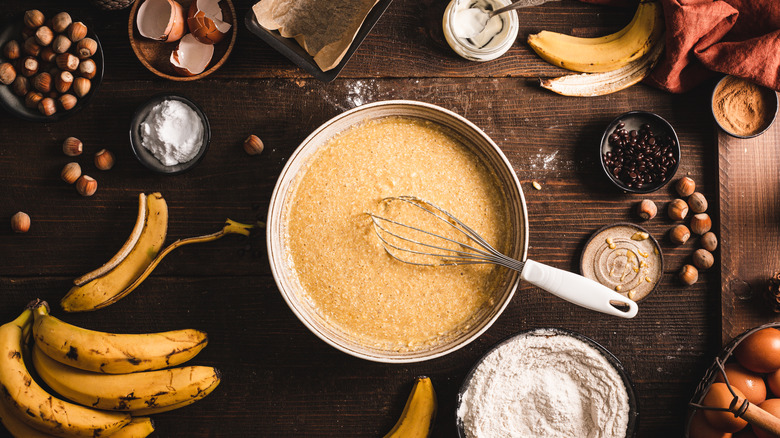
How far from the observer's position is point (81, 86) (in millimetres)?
1395

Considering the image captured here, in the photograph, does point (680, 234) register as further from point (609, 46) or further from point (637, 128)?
point (609, 46)

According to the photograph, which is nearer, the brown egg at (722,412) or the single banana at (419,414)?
the brown egg at (722,412)

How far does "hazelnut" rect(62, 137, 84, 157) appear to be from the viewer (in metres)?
1.43

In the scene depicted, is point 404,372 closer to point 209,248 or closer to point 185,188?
point 209,248

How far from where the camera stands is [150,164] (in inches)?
54.6

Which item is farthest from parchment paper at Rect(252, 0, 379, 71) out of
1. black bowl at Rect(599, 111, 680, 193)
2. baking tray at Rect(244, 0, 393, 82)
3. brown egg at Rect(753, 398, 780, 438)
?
brown egg at Rect(753, 398, 780, 438)

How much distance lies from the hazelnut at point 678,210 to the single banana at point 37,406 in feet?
5.94

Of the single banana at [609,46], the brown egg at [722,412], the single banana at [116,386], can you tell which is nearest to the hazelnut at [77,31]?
the single banana at [116,386]

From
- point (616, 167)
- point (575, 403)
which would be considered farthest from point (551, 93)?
point (575, 403)

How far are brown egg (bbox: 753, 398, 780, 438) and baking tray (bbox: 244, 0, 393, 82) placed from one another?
157 centimetres

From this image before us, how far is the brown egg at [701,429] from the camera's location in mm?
1327

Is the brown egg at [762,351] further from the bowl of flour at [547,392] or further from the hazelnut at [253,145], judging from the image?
the hazelnut at [253,145]

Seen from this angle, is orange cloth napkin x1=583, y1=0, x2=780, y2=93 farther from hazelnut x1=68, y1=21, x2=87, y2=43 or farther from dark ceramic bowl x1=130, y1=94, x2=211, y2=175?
hazelnut x1=68, y1=21, x2=87, y2=43

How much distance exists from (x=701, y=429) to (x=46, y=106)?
2172mm
